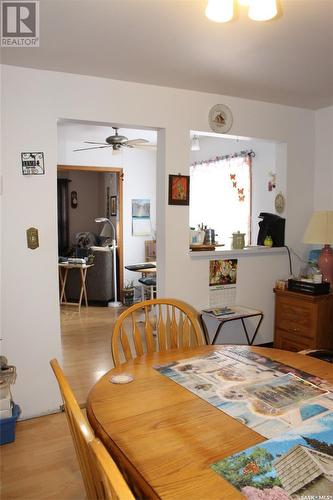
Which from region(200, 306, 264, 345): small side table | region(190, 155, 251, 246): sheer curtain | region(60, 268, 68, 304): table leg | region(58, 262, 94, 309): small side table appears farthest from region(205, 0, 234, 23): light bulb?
region(60, 268, 68, 304): table leg

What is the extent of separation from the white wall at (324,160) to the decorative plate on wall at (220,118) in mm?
1071

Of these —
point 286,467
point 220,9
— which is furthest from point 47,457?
point 220,9

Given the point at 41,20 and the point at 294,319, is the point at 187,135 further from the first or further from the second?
the point at 294,319

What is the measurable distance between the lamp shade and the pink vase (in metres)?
0.26

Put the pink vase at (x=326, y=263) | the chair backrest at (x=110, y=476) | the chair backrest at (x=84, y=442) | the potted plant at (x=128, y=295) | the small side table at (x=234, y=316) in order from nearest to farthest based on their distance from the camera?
the chair backrest at (x=110, y=476), the chair backrest at (x=84, y=442), the small side table at (x=234, y=316), the pink vase at (x=326, y=263), the potted plant at (x=128, y=295)

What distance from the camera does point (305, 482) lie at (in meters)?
0.95

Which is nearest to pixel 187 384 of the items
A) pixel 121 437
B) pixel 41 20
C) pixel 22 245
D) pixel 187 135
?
pixel 121 437

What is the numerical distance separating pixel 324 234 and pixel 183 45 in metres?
1.89

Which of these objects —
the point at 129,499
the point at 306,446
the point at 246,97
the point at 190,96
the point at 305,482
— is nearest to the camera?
the point at 129,499

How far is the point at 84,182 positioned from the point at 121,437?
723 cm

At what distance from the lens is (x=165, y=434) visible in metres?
1.15

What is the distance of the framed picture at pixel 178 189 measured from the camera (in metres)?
3.24

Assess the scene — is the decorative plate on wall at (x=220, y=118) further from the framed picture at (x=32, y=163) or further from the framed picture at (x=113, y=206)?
the framed picture at (x=113, y=206)

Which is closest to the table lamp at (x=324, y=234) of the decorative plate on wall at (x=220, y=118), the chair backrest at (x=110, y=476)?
the decorative plate on wall at (x=220, y=118)
